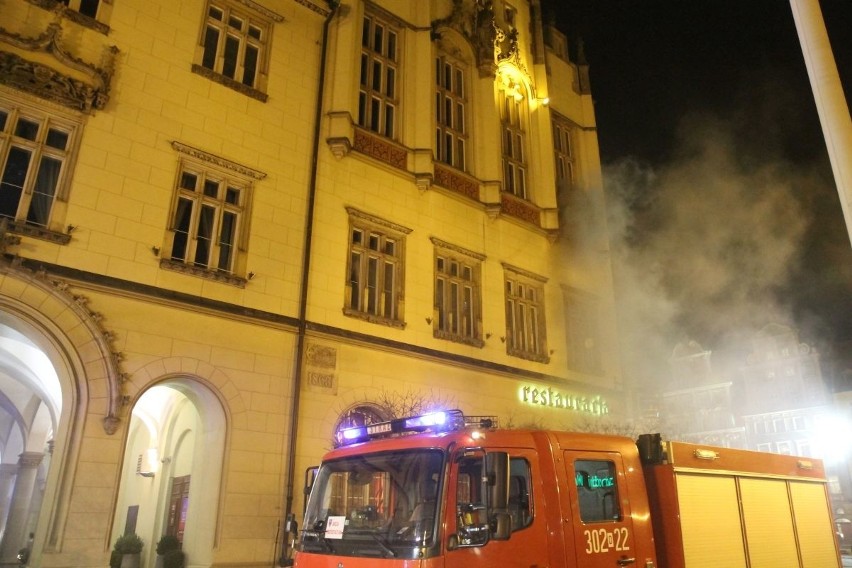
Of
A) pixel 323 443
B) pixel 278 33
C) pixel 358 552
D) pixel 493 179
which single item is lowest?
pixel 358 552

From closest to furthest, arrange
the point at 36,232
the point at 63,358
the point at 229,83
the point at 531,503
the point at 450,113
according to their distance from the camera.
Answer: the point at 531,503, the point at 63,358, the point at 36,232, the point at 229,83, the point at 450,113

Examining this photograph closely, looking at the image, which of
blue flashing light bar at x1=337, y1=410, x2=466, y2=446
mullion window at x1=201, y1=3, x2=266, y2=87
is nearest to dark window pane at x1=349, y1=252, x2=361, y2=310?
mullion window at x1=201, y1=3, x2=266, y2=87

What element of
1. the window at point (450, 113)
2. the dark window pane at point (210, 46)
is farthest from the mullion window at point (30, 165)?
the window at point (450, 113)

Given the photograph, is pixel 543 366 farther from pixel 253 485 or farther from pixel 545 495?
pixel 545 495

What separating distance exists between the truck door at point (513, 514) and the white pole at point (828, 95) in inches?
231

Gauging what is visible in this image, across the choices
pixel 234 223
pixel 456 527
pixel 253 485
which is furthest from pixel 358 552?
pixel 234 223

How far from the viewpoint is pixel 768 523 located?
768 centimetres

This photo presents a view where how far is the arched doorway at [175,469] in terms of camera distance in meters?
10.9

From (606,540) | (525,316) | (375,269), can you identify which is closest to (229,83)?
(375,269)

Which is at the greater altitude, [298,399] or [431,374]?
[431,374]

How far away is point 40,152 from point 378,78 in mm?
8479

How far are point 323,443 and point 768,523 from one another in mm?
7846

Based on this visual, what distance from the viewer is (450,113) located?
17.5 m

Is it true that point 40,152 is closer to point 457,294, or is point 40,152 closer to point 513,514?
point 457,294
